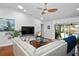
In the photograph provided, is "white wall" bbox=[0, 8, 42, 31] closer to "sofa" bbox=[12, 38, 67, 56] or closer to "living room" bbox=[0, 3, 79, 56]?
"living room" bbox=[0, 3, 79, 56]

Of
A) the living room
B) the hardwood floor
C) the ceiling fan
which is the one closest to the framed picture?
the living room

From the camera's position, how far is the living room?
212cm

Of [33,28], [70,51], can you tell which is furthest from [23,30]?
[70,51]

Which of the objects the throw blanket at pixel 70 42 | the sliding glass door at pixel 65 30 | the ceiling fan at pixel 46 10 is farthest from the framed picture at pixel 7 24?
the throw blanket at pixel 70 42

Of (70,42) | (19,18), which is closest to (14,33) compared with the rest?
(19,18)

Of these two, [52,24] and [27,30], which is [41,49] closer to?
[27,30]

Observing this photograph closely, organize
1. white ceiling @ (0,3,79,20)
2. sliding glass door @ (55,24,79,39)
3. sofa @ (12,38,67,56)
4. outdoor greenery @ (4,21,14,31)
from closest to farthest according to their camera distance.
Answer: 1. sofa @ (12,38,67,56)
2. white ceiling @ (0,3,79,20)
3. outdoor greenery @ (4,21,14,31)
4. sliding glass door @ (55,24,79,39)

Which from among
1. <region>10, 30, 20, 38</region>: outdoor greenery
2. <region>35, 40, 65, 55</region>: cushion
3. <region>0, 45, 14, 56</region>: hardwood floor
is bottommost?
<region>0, 45, 14, 56</region>: hardwood floor

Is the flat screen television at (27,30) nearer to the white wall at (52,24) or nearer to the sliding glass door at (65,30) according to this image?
the white wall at (52,24)

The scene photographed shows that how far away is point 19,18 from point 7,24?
27cm

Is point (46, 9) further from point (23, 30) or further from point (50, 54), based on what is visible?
point (50, 54)

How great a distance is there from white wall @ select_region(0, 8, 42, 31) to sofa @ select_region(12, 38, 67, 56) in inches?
13.7

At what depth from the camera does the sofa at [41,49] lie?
188 centimetres

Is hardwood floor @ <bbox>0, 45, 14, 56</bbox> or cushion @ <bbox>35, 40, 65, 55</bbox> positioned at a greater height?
cushion @ <bbox>35, 40, 65, 55</bbox>
